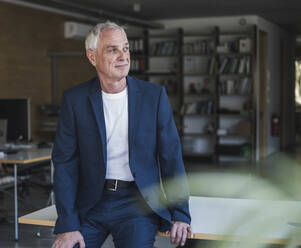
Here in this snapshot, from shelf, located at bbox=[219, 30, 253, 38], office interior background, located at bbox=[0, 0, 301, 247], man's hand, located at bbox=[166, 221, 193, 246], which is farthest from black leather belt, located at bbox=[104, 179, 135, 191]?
shelf, located at bbox=[219, 30, 253, 38]

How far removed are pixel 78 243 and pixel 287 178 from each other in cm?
579

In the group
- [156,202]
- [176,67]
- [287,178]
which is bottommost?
[287,178]

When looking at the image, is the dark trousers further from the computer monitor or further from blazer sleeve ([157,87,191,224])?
the computer monitor

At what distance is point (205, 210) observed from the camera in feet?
5.86

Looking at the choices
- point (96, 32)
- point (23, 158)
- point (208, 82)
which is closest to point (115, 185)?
point (96, 32)

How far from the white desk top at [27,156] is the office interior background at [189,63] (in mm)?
2589

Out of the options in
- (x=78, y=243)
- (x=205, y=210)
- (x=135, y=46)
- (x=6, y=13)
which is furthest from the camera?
(x=135, y=46)

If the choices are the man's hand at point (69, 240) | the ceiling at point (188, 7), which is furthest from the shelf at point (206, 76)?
the man's hand at point (69, 240)

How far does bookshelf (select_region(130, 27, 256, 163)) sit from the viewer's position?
9156 millimetres

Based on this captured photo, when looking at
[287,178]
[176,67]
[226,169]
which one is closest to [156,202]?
[287,178]

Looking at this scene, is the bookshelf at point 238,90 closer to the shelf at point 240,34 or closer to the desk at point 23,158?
the shelf at point 240,34

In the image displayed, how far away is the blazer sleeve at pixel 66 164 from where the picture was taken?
168 cm

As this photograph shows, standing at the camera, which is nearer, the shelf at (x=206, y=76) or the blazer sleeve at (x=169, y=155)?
the blazer sleeve at (x=169, y=155)

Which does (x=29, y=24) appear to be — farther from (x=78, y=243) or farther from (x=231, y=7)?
(x=78, y=243)
